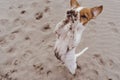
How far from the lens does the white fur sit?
414 cm

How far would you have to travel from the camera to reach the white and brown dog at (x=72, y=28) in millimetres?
4062

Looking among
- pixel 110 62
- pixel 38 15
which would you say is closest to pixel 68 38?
pixel 110 62

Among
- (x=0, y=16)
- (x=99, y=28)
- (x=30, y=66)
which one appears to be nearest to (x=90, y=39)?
(x=99, y=28)

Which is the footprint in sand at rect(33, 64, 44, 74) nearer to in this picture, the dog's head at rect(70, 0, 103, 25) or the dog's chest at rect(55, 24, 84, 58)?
the dog's chest at rect(55, 24, 84, 58)

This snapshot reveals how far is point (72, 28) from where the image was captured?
4.12 meters

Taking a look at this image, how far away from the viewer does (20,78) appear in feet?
16.2

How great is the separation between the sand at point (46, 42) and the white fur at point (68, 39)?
556 mm

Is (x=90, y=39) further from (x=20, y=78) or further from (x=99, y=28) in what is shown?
(x=20, y=78)

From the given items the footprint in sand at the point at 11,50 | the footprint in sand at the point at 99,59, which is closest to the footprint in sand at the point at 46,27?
the footprint in sand at the point at 11,50

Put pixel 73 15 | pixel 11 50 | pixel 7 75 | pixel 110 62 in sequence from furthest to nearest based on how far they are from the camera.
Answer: pixel 11 50
pixel 110 62
pixel 7 75
pixel 73 15

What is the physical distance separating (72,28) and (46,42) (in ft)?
5.01

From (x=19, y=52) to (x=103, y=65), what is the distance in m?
1.60

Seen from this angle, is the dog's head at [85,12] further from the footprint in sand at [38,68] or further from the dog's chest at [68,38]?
the footprint in sand at [38,68]

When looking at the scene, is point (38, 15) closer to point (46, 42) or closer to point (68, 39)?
point (46, 42)
